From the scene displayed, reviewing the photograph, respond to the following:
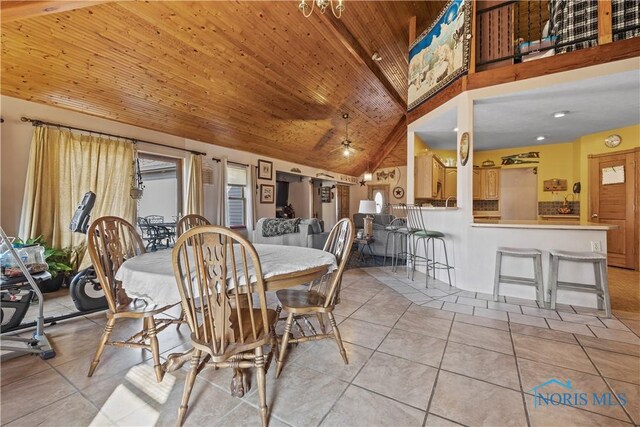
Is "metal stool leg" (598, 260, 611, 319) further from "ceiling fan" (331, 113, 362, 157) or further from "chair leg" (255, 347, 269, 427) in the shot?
"ceiling fan" (331, 113, 362, 157)

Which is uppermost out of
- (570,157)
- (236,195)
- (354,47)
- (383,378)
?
(354,47)

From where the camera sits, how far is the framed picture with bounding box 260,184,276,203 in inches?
269

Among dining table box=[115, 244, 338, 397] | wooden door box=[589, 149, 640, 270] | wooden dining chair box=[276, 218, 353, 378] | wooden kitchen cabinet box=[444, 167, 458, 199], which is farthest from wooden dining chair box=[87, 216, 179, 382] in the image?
wooden door box=[589, 149, 640, 270]

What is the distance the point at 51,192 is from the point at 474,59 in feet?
19.6

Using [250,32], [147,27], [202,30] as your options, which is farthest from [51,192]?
[250,32]

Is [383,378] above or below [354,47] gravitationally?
below

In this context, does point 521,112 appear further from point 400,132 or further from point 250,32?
point 400,132

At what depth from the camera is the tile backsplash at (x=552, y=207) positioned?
5168 mm

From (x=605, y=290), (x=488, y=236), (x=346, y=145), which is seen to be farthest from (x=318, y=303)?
(x=346, y=145)

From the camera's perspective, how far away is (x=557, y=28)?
321cm

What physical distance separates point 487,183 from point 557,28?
346 cm

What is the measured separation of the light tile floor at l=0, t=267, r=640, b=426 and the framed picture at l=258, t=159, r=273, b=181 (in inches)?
190

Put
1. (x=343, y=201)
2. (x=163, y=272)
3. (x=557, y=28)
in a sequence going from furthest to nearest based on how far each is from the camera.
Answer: (x=343, y=201)
(x=557, y=28)
(x=163, y=272)

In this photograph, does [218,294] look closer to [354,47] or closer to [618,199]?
[354,47]
